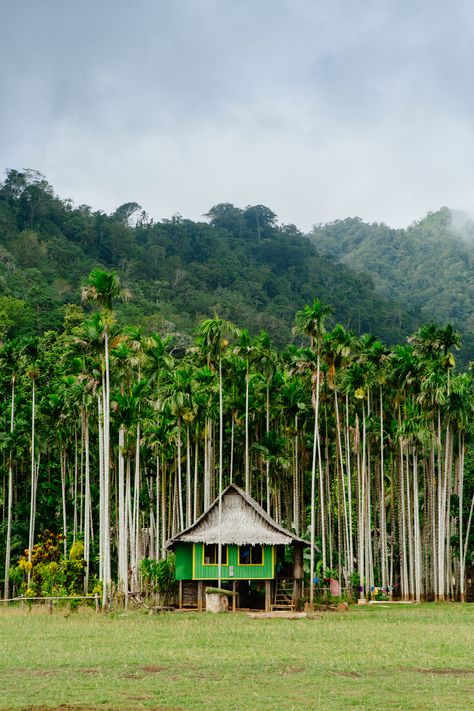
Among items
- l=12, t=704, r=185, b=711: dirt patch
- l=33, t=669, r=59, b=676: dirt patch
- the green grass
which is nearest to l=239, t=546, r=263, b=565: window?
the green grass

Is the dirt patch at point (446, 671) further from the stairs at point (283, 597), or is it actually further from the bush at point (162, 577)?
the bush at point (162, 577)

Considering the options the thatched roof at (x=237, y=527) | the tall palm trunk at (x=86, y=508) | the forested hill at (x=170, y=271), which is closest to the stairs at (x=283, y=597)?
the thatched roof at (x=237, y=527)

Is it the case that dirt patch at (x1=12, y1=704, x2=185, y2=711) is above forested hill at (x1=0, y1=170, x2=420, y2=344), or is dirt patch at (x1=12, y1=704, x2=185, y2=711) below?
below

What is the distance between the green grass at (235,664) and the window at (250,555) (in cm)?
812

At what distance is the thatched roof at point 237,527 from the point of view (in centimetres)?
4594

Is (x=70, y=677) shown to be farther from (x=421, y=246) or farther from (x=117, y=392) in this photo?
(x=421, y=246)

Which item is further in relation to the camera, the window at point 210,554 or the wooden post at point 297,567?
the wooden post at point 297,567

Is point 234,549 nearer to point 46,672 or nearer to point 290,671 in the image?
point 290,671

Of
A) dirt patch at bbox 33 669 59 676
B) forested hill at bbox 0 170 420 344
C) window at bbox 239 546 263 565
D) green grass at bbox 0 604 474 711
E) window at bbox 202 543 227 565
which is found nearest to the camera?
green grass at bbox 0 604 474 711

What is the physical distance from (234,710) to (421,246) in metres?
189

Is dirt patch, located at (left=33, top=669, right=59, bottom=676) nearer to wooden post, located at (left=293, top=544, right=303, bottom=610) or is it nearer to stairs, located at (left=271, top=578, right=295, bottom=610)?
stairs, located at (left=271, top=578, right=295, bottom=610)

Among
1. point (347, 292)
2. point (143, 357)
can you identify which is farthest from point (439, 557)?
point (347, 292)

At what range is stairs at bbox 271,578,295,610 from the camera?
156ft

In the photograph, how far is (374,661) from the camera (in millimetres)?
24188
